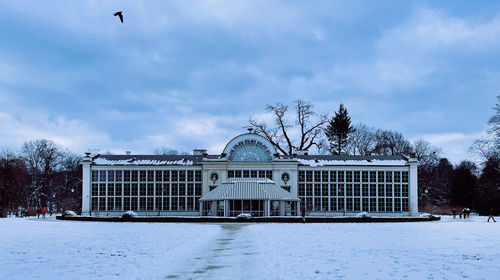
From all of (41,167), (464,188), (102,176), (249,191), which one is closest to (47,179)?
(41,167)

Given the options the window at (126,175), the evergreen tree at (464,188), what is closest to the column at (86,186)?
the window at (126,175)

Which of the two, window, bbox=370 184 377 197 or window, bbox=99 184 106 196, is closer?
window, bbox=99 184 106 196

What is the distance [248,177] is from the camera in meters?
55.6

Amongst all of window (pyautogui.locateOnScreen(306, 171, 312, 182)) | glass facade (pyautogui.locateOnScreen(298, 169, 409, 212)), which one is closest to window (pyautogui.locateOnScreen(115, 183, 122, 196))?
glass facade (pyautogui.locateOnScreen(298, 169, 409, 212))

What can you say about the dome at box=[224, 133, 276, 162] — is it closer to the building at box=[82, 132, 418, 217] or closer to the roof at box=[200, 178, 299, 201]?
the building at box=[82, 132, 418, 217]

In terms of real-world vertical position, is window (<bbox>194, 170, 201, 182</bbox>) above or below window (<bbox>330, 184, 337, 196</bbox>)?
above

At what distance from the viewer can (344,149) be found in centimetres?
8062

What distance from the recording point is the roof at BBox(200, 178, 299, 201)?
48.3 metres

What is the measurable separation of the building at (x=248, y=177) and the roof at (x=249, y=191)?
4415 mm

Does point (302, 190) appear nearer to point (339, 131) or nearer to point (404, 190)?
point (404, 190)

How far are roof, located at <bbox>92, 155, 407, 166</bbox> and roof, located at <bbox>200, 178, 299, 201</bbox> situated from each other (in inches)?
210

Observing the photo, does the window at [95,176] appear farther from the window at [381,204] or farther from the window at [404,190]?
the window at [404,190]

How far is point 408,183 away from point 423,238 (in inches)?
1318

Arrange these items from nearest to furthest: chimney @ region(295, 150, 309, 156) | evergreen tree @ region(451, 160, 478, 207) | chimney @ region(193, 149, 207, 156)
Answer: chimney @ region(295, 150, 309, 156)
chimney @ region(193, 149, 207, 156)
evergreen tree @ region(451, 160, 478, 207)
